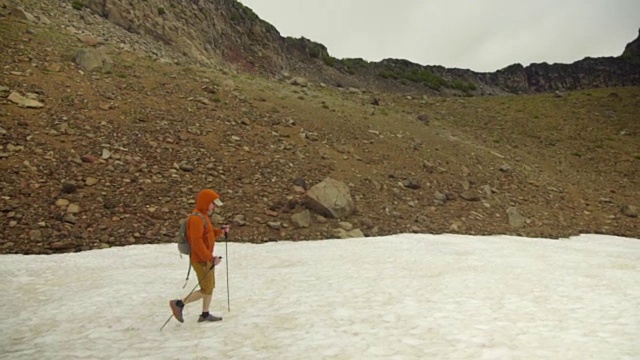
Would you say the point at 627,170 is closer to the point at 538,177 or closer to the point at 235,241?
the point at 538,177

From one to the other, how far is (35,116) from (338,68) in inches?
2586

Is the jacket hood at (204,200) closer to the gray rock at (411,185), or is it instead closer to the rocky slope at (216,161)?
the rocky slope at (216,161)

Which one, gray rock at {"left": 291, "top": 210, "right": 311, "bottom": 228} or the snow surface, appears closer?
the snow surface

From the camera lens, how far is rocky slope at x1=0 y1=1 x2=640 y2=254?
48.1 ft

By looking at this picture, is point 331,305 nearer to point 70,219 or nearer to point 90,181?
point 70,219

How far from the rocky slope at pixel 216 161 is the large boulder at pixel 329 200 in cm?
39

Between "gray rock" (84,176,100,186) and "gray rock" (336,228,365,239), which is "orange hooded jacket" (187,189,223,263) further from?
"gray rock" (84,176,100,186)

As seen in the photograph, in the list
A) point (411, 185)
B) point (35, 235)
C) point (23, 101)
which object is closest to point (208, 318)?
point (35, 235)

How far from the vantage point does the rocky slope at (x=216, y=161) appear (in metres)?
14.7

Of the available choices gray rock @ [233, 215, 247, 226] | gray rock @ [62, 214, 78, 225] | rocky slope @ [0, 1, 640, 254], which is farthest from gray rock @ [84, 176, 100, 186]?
gray rock @ [233, 215, 247, 226]

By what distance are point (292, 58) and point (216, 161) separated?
181ft

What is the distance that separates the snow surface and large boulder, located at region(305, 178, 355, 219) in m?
2.97

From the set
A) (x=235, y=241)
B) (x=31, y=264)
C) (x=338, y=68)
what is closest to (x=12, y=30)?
(x=31, y=264)

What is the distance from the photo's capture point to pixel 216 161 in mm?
18547
